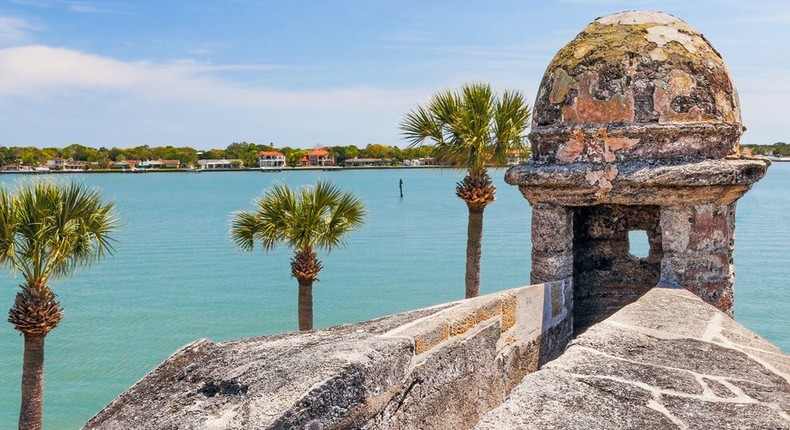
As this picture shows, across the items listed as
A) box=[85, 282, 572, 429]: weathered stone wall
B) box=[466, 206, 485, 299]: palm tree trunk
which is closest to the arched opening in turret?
box=[85, 282, 572, 429]: weathered stone wall

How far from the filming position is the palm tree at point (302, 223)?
17.0 metres

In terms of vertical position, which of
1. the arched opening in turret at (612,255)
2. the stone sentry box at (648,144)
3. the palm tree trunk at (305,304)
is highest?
the stone sentry box at (648,144)

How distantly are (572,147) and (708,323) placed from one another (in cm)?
219

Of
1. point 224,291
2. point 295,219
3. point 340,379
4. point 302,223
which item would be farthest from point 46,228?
point 224,291

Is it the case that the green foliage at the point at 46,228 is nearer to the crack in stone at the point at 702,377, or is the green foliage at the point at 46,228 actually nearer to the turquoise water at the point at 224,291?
the turquoise water at the point at 224,291

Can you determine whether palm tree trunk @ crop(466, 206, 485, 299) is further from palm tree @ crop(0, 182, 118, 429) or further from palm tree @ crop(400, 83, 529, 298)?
palm tree @ crop(0, 182, 118, 429)

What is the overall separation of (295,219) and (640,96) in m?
12.0

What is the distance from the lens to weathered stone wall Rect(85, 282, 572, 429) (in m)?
2.62

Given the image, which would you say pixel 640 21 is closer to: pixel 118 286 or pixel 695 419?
pixel 695 419

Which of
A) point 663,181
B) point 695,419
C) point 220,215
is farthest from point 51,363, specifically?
point 220,215

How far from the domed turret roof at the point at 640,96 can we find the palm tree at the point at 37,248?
11.0 meters

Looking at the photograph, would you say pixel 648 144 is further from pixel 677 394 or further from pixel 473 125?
pixel 473 125

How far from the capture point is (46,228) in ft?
45.5

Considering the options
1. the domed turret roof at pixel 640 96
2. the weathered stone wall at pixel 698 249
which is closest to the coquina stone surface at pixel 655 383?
the weathered stone wall at pixel 698 249
